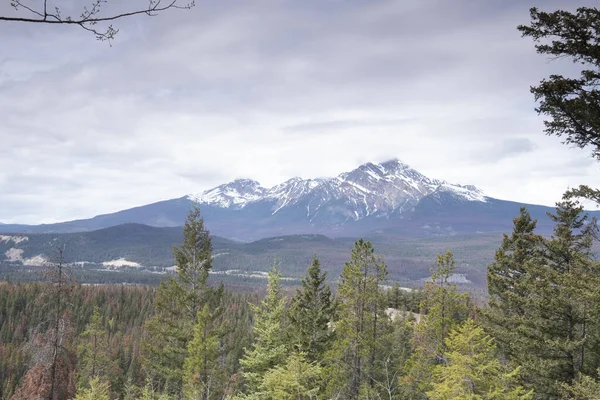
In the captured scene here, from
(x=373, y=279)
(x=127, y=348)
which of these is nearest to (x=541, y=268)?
(x=373, y=279)

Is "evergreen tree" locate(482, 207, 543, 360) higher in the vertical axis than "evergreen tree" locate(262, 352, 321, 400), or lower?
higher

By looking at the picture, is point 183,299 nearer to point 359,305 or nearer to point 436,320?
point 359,305

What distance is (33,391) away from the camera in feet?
63.1

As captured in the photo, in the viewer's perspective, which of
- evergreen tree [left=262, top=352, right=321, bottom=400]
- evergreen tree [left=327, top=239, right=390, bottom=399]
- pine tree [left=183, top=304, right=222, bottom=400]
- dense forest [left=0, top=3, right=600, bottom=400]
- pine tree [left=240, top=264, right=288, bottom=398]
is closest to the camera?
dense forest [left=0, top=3, right=600, bottom=400]

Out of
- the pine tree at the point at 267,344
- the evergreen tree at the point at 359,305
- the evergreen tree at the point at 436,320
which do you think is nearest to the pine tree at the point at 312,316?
the evergreen tree at the point at 359,305

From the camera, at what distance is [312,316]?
24719 mm

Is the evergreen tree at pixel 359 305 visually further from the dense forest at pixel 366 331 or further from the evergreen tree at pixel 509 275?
the evergreen tree at pixel 509 275

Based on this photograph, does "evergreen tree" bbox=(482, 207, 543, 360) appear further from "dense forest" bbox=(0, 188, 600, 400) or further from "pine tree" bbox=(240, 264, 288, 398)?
"pine tree" bbox=(240, 264, 288, 398)

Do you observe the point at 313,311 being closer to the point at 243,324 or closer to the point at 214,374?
the point at 214,374

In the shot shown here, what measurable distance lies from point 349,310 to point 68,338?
16817mm

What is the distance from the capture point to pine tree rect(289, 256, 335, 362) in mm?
24328

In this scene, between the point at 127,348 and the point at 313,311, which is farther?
the point at 127,348

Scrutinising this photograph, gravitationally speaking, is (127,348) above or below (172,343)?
below

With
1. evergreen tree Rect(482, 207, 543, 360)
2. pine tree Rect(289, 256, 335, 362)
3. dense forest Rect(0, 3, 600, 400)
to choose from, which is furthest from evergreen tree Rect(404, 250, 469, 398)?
pine tree Rect(289, 256, 335, 362)
